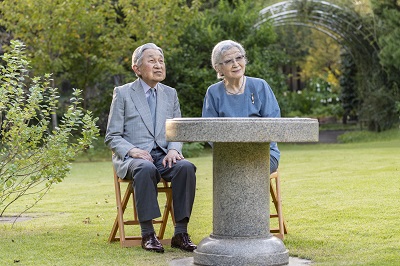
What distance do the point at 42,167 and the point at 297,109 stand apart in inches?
1317

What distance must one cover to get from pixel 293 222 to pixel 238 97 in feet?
5.49

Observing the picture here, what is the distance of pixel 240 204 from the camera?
573 cm

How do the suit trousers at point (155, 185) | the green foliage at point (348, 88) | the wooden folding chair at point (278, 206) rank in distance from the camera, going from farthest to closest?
the green foliage at point (348, 88) < the wooden folding chair at point (278, 206) < the suit trousers at point (155, 185)

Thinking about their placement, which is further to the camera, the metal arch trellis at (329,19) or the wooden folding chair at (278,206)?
the metal arch trellis at (329,19)

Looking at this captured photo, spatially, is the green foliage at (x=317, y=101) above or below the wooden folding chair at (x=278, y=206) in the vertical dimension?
above

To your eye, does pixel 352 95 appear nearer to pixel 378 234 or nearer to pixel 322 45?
pixel 322 45

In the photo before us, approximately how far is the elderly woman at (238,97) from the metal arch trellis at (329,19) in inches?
674

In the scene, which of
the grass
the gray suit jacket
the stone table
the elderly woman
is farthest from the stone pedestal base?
the gray suit jacket

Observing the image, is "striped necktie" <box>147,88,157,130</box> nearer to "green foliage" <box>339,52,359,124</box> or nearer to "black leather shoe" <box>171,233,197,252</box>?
"black leather shoe" <box>171,233,197,252</box>

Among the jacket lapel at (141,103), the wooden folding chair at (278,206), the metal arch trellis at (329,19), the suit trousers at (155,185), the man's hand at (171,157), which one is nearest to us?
the suit trousers at (155,185)

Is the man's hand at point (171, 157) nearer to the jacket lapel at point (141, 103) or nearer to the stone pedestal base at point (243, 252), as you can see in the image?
the jacket lapel at point (141, 103)

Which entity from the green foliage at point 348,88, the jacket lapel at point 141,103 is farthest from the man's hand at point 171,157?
the green foliage at point 348,88

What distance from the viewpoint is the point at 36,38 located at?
1983cm

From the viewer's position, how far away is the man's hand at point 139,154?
6527mm
